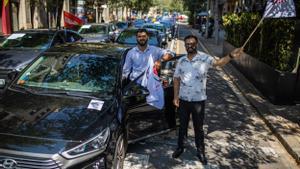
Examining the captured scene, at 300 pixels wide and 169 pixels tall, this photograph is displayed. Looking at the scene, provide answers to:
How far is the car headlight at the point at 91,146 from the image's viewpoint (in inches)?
148

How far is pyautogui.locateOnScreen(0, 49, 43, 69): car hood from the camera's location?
9219mm

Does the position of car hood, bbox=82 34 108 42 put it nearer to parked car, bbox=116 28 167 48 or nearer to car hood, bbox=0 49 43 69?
parked car, bbox=116 28 167 48

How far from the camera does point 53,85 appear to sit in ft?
16.5

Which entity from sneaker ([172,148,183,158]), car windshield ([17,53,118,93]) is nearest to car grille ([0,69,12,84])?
car windshield ([17,53,118,93])

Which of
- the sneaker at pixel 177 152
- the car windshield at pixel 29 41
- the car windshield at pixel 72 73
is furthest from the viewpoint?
the car windshield at pixel 29 41

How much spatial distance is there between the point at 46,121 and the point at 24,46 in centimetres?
711

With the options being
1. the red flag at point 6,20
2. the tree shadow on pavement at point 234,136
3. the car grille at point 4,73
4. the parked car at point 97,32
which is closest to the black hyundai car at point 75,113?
the tree shadow on pavement at point 234,136

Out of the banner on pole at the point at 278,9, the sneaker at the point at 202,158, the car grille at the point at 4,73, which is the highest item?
the banner on pole at the point at 278,9

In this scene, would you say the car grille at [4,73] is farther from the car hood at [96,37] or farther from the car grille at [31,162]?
the car hood at [96,37]

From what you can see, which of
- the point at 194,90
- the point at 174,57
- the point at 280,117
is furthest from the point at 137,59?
the point at 280,117

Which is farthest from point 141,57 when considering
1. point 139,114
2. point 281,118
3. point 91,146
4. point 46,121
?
point 281,118

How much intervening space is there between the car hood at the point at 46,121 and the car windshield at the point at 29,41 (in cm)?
611

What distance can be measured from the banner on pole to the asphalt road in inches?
83.8

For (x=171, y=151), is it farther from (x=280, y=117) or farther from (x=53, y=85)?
(x=280, y=117)
